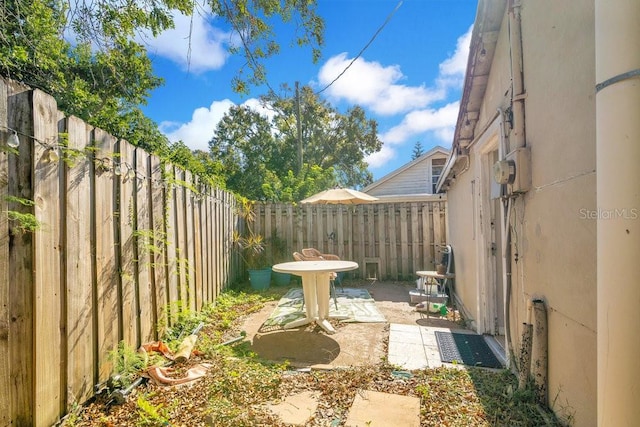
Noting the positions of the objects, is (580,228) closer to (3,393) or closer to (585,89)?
(585,89)

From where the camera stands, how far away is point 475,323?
4039 mm

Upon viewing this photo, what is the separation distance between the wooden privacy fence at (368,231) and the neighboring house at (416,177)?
254 inches

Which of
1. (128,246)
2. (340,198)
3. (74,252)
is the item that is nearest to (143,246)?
(128,246)

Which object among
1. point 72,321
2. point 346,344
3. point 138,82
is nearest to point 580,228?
point 346,344

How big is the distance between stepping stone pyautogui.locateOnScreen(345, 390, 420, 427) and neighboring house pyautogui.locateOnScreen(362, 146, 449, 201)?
463 inches

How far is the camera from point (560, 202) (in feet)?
6.31

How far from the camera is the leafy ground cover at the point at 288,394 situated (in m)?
2.08

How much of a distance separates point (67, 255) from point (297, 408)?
187 cm

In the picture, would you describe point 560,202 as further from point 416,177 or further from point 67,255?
point 416,177

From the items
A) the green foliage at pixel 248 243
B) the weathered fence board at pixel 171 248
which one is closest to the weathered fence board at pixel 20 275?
the weathered fence board at pixel 171 248

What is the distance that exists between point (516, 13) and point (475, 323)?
338 cm

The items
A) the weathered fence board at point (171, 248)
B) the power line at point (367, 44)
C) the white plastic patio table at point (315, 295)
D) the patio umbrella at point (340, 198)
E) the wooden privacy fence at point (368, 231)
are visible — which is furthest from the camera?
the wooden privacy fence at point (368, 231)

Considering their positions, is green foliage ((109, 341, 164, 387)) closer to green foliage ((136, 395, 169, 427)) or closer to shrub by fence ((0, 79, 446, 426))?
shrub by fence ((0, 79, 446, 426))

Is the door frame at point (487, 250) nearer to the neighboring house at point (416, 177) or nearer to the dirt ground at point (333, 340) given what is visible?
the dirt ground at point (333, 340)
